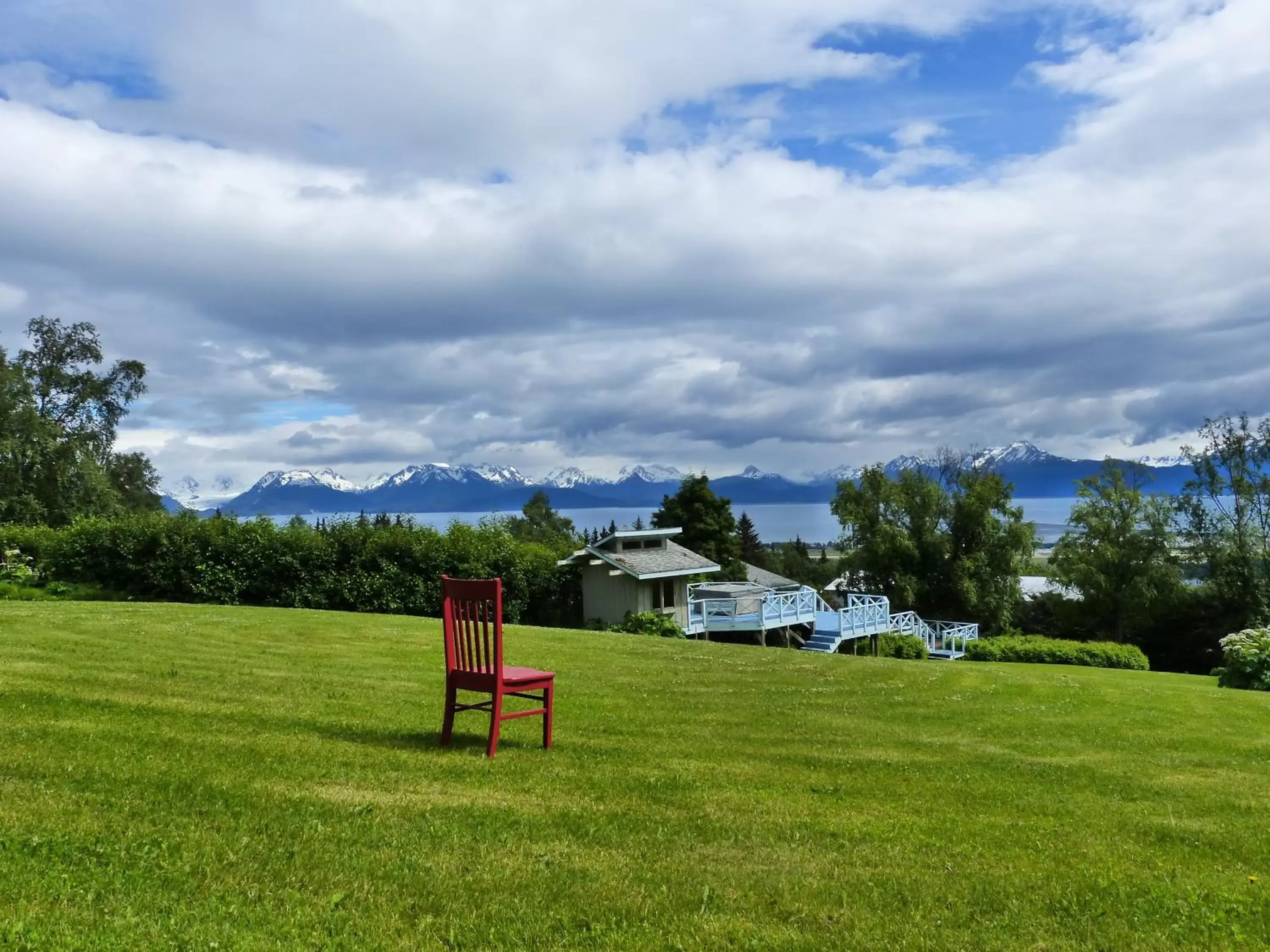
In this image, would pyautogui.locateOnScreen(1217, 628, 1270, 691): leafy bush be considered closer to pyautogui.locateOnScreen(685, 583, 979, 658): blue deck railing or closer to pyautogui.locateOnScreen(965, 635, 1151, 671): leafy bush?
pyautogui.locateOnScreen(685, 583, 979, 658): blue deck railing

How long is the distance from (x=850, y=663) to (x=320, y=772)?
48.4 ft

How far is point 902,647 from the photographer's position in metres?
41.1

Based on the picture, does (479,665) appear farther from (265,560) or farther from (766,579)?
(766,579)

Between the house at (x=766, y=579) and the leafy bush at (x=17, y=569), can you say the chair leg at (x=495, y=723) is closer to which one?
the leafy bush at (x=17, y=569)

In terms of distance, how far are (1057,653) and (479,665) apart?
3802cm

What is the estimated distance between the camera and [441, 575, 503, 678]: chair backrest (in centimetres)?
808

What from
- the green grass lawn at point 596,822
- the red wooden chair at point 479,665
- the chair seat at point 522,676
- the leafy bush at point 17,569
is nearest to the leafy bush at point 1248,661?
the green grass lawn at point 596,822

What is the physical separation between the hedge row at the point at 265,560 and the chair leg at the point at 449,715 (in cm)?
2140

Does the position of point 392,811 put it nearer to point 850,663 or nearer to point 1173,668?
point 850,663

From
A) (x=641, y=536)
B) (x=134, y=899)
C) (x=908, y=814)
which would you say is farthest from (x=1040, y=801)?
(x=641, y=536)

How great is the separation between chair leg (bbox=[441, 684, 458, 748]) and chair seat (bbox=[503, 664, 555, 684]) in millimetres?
506

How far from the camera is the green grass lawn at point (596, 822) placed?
4551mm

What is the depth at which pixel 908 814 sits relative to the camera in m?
7.09

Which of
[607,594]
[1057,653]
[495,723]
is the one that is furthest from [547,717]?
[1057,653]
